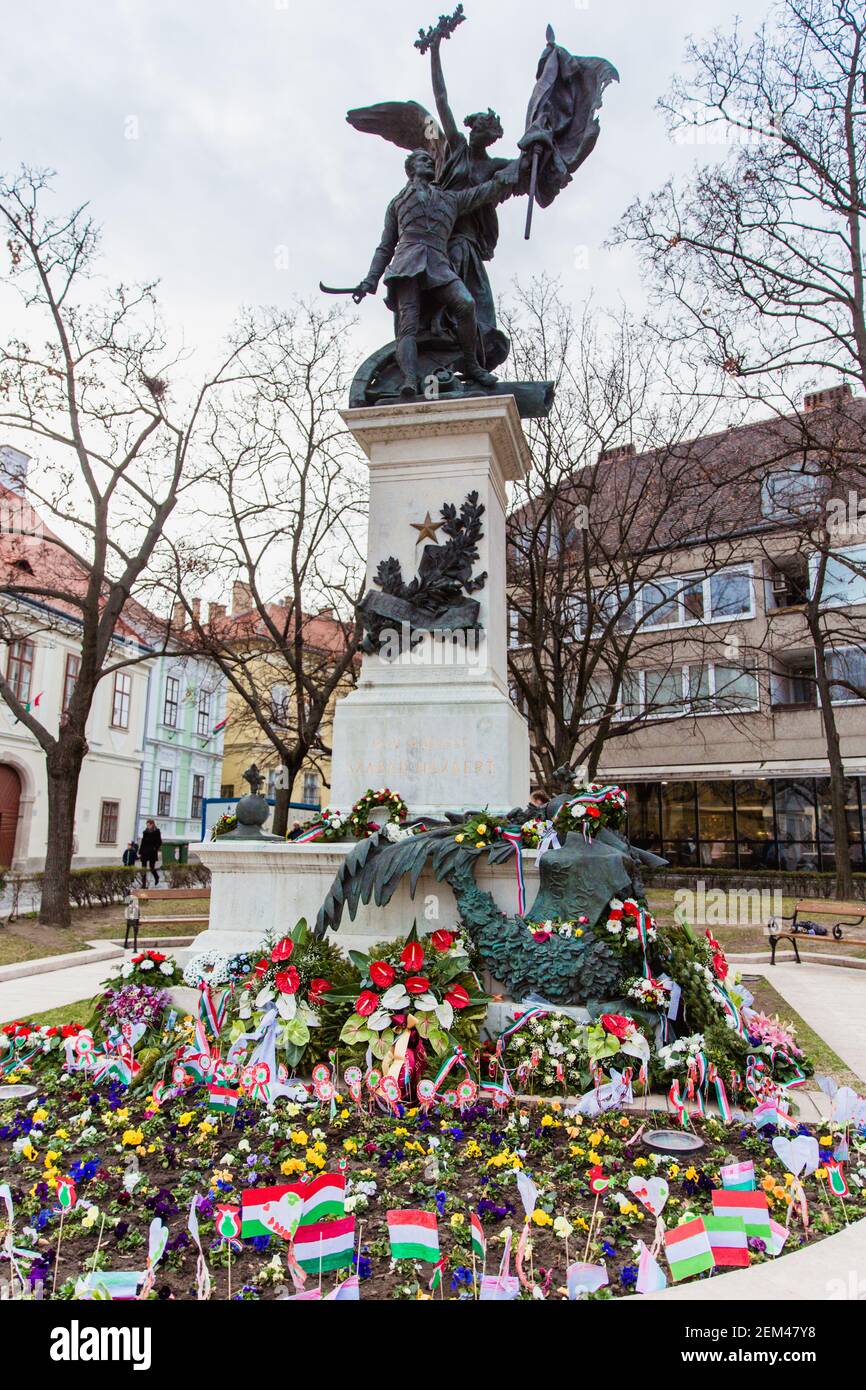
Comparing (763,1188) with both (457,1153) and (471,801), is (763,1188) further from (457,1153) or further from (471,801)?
(471,801)

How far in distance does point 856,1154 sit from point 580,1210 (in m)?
1.65

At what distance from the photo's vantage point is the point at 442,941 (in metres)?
→ 5.79

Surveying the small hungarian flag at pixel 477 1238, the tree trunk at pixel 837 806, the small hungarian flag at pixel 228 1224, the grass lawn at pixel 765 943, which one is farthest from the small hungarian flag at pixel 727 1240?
the tree trunk at pixel 837 806

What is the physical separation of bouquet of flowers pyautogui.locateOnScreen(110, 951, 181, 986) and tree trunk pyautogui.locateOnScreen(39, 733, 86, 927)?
10.2 meters

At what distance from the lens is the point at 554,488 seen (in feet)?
59.4

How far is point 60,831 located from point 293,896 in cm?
1096

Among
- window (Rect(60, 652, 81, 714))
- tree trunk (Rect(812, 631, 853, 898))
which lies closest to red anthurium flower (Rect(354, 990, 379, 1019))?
tree trunk (Rect(812, 631, 853, 898))

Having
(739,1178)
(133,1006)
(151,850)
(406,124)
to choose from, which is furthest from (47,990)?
(151,850)

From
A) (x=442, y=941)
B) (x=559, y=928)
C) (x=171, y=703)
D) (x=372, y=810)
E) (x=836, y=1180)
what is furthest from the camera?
(x=171, y=703)

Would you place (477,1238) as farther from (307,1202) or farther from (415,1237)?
(307,1202)

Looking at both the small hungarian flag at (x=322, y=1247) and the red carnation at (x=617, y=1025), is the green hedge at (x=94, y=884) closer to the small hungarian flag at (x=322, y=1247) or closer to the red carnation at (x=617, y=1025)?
the red carnation at (x=617, y=1025)

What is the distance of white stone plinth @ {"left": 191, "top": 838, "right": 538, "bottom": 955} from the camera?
6.59 meters

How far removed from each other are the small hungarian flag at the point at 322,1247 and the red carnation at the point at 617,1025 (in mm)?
2648

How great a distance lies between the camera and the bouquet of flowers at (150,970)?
20.5ft
